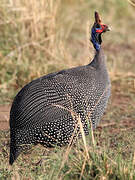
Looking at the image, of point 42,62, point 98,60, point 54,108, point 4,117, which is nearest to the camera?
point 54,108

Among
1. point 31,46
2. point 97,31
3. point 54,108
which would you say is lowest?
point 31,46

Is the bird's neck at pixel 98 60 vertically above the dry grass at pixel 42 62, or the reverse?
the bird's neck at pixel 98 60

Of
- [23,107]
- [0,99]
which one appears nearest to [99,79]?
[23,107]

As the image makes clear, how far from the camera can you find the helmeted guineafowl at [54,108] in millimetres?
3850

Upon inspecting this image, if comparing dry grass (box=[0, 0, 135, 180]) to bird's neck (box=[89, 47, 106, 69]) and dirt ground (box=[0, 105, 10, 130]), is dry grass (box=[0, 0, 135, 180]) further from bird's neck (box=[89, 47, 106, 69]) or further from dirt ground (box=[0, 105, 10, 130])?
bird's neck (box=[89, 47, 106, 69])

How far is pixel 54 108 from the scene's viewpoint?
388 cm

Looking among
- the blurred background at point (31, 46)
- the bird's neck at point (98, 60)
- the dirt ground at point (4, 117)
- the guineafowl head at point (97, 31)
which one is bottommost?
the dirt ground at point (4, 117)

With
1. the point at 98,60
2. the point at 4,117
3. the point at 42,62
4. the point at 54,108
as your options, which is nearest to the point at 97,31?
the point at 98,60

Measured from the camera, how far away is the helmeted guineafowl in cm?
385

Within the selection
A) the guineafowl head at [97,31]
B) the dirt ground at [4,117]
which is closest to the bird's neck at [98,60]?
the guineafowl head at [97,31]

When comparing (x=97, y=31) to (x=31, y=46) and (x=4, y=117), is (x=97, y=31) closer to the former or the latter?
(x=4, y=117)

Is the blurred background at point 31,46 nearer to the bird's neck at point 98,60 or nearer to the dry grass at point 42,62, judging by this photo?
the dry grass at point 42,62

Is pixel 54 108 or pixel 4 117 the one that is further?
pixel 4 117

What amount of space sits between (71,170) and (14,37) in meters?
3.12
